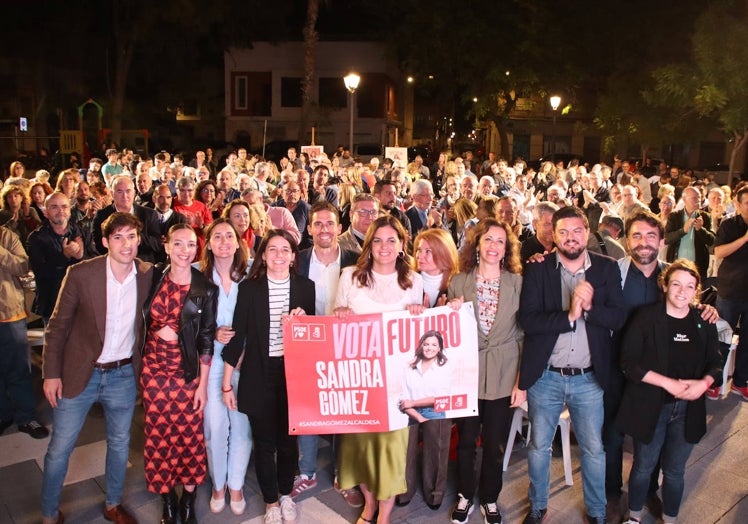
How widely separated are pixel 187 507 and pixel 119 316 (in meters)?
1.36

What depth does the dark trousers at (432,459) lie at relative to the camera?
14.9 feet

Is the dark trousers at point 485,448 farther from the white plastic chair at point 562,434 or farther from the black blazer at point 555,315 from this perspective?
the white plastic chair at point 562,434

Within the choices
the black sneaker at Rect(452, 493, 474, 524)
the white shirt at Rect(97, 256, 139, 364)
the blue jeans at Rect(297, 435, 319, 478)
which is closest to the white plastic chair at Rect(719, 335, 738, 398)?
the black sneaker at Rect(452, 493, 474, 524)

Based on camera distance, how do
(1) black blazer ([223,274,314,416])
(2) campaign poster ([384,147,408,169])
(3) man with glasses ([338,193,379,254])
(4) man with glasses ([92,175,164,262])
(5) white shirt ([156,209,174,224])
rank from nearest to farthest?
1. (1) black blazer ([223,274,314,416])
2. (3) man with glasses ([338,193,379,254])
3. (4) man with glasses ([92,175,164,262])
4. (5) white shirt ([156,209,174,224])
5. (2) campaign poster ([384,147,408,169])

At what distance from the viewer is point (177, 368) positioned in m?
4.19

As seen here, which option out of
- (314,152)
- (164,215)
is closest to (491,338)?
(164,215)

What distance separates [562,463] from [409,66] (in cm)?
3173

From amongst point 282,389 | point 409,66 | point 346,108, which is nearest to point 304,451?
point 282,389

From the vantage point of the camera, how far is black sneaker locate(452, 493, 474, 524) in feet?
14.5

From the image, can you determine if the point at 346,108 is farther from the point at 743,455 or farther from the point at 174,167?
the point at 743,455

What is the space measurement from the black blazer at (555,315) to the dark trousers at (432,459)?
73cm

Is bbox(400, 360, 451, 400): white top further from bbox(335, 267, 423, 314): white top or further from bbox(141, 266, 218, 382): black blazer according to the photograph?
bbox(141, 266, 218, 382): black blazer

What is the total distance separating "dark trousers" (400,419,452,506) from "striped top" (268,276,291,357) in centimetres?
109

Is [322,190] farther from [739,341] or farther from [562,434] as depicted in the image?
[562,434]
